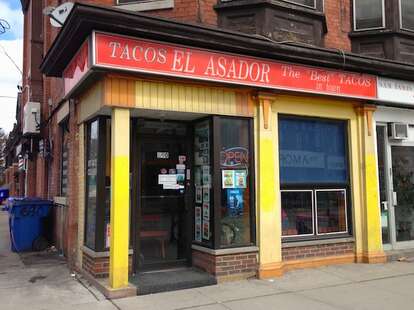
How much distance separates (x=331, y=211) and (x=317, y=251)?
2.78 ft

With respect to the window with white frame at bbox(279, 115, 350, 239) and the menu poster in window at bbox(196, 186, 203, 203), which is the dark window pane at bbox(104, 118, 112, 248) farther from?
the window with white frame at bbox(279, 115, 350, 239)

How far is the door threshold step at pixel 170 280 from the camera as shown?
650cm

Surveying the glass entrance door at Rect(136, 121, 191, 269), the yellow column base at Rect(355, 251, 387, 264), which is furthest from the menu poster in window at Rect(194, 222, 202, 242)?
the yellow column base at Rect(355, 251, 387, 264)

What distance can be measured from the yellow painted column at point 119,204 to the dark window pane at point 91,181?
2.95ft

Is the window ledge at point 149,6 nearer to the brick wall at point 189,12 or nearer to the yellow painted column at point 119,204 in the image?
the brick wall at point 189,12

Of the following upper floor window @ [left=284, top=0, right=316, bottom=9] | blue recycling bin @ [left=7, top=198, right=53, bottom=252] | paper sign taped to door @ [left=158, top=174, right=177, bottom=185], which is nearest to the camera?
paper sign taped to door @ [left=158, top=174, right=177, bottom=185]

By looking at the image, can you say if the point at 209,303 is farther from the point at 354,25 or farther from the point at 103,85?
the point at 354,25

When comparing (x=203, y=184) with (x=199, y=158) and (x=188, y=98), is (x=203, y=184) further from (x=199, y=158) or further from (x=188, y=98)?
(x=188, y=98)

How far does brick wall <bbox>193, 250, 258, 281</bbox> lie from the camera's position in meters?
7.07

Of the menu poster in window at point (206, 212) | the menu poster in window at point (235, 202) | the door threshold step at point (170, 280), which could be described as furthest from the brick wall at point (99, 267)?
the menu poster in window at point (235, 202)

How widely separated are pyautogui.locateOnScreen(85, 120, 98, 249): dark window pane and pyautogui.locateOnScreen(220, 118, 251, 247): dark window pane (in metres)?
2.00

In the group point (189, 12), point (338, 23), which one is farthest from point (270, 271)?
point (338, 23)

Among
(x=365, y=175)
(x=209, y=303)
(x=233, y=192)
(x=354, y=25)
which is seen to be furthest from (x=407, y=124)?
(x=209, y=303)

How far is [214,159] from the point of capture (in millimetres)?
7234
